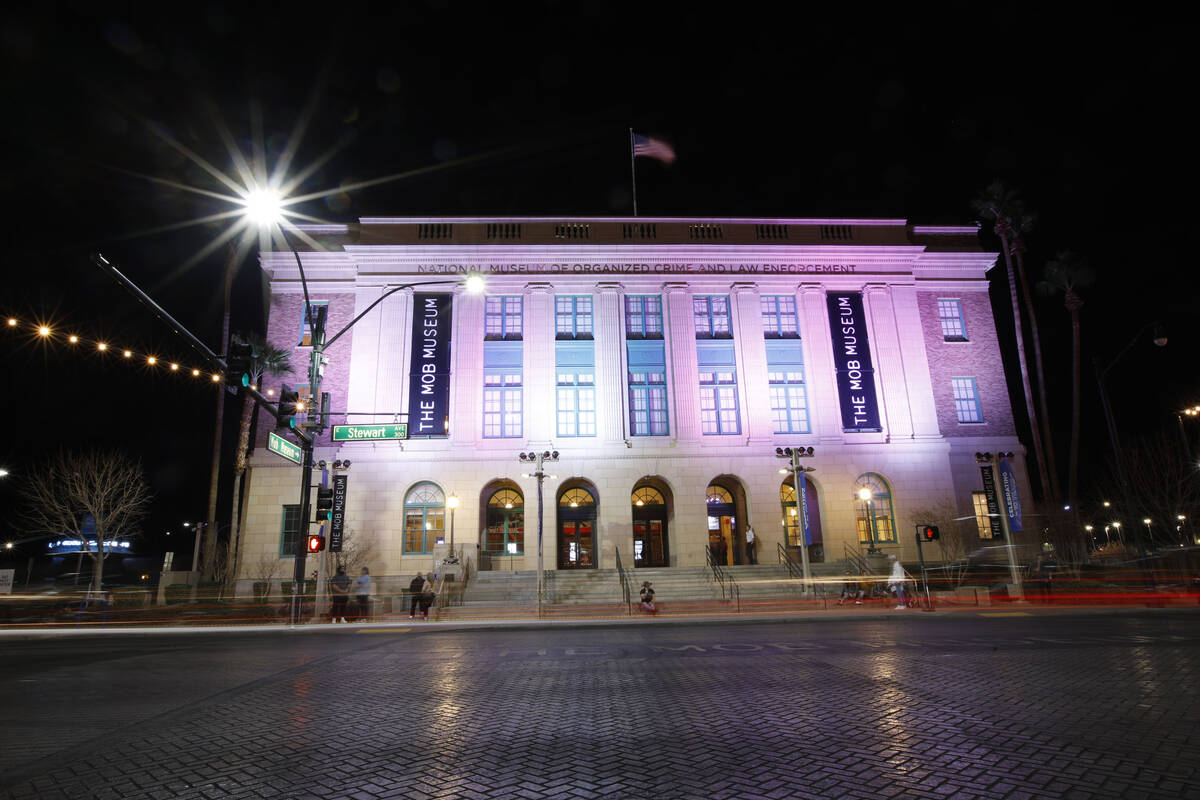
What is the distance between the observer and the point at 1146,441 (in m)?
29.6

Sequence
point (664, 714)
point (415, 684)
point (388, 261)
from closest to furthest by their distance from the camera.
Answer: point (664, 714) < point (415, 684) < point (388, 261)

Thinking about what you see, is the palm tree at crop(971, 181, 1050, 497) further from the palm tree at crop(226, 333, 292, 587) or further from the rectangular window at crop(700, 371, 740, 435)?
the palm tree at crop(226, 333, 292, 587)

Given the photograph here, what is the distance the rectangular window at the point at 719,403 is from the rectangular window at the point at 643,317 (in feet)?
11.6

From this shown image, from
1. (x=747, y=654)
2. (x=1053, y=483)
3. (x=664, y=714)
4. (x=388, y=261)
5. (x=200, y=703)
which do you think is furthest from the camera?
(x=388, y=261)

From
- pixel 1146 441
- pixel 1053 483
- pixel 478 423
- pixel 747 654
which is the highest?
pixel 478 423

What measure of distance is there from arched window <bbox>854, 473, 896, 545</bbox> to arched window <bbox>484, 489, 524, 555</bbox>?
1642 centimetres

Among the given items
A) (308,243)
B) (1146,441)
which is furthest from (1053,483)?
(308,243)

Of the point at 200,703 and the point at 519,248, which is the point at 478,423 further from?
the point at 200,703

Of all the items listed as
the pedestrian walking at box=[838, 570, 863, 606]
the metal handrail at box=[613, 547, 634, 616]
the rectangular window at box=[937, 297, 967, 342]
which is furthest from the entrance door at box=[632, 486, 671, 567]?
the rectangular window at box=[937, 297, 967, 342]

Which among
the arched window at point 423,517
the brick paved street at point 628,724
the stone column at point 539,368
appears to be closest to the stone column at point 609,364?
the stone column at point 539,368

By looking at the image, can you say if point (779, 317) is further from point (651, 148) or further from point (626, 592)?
point (626, 592)

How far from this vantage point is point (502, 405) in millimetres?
30469

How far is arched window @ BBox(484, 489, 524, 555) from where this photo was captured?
29781mm

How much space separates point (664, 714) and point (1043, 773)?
2.96m
